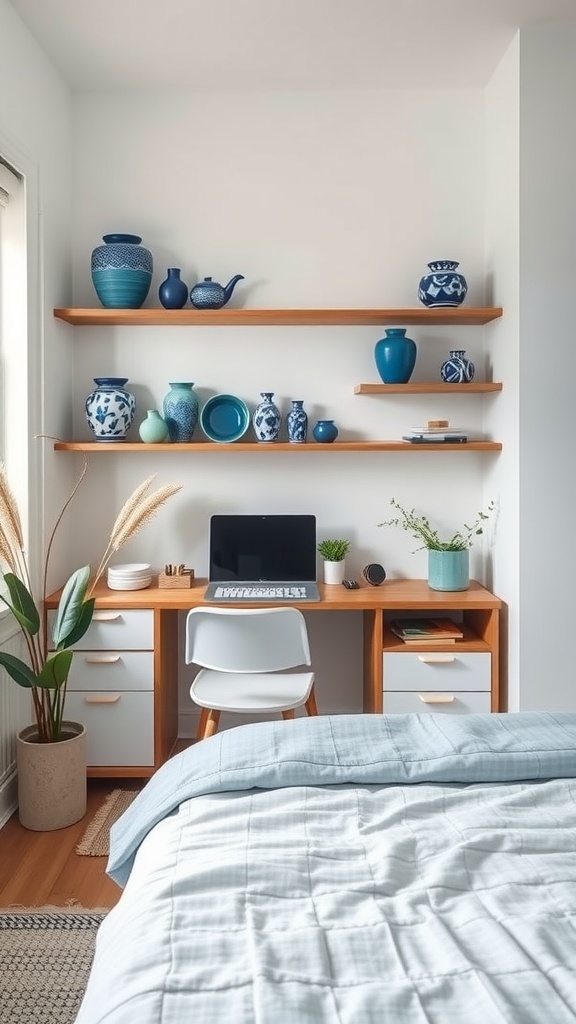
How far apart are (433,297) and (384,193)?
532 millimetres

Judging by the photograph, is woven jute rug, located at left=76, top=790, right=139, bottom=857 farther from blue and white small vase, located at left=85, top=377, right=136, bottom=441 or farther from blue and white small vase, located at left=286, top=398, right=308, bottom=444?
blue and white small vase, located at left=286, top=398, right=308, bottom=444

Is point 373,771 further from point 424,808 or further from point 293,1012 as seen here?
point 293,1012

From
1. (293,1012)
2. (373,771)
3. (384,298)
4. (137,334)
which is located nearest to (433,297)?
(384,298)

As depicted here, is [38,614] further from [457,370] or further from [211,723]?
[457,370]

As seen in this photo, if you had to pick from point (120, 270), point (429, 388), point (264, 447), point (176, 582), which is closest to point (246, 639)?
point (176, 582)

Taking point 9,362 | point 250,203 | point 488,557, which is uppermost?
point 250,203

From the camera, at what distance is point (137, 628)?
3.24 m

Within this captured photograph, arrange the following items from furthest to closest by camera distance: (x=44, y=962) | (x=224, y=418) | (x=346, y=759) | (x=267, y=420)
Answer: (x=224, y=418) → (x=267, y=420) → (x=44, y=962) → (x=346, y=759)

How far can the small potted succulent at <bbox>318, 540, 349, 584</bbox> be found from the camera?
355 cm

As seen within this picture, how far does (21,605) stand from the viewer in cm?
286

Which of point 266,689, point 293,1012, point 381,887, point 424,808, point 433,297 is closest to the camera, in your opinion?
point 293,1012

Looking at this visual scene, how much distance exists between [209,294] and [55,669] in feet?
5.03

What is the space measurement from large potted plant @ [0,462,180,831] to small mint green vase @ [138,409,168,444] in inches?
19.4

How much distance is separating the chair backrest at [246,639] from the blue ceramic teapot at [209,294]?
1.28 metres
